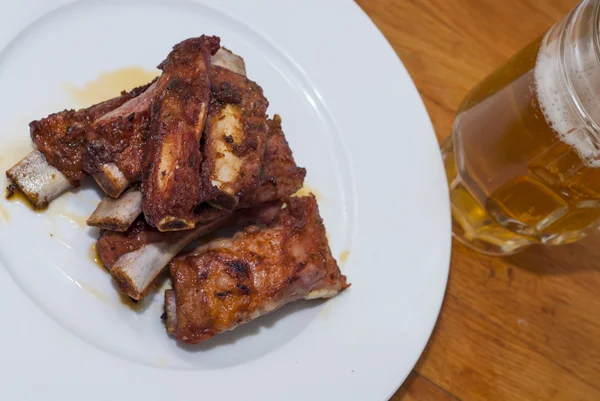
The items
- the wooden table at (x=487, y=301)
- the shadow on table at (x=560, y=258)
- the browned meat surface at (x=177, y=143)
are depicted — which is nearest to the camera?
the browned meat surface at (x=177, y=143)

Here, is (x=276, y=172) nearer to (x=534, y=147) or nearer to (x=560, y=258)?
(x=534, y=147)

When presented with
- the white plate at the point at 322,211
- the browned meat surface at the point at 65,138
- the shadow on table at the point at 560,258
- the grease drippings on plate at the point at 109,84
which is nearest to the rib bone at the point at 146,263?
the white plate at the point at 322,211

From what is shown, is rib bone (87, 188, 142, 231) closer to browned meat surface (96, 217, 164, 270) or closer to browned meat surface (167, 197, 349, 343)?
browned meat surface (96, 217, 164, 270)

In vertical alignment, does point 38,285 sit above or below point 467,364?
above

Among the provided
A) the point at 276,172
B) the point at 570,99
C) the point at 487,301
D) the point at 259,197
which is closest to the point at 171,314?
the point at 259,197

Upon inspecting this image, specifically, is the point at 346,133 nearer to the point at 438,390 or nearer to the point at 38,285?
the point at 438,390

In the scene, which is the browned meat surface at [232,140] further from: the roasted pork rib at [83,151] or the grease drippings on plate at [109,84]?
the grease drippings on plate at [109,84]

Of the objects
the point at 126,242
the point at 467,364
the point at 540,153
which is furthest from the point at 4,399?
the point at 540,153

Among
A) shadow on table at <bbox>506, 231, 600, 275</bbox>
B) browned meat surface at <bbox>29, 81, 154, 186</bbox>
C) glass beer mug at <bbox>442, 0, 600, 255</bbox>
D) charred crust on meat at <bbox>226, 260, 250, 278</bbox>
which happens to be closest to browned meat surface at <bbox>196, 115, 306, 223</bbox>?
charred crust on meat at <bbox>226, 260, 250, 278</bbox>
